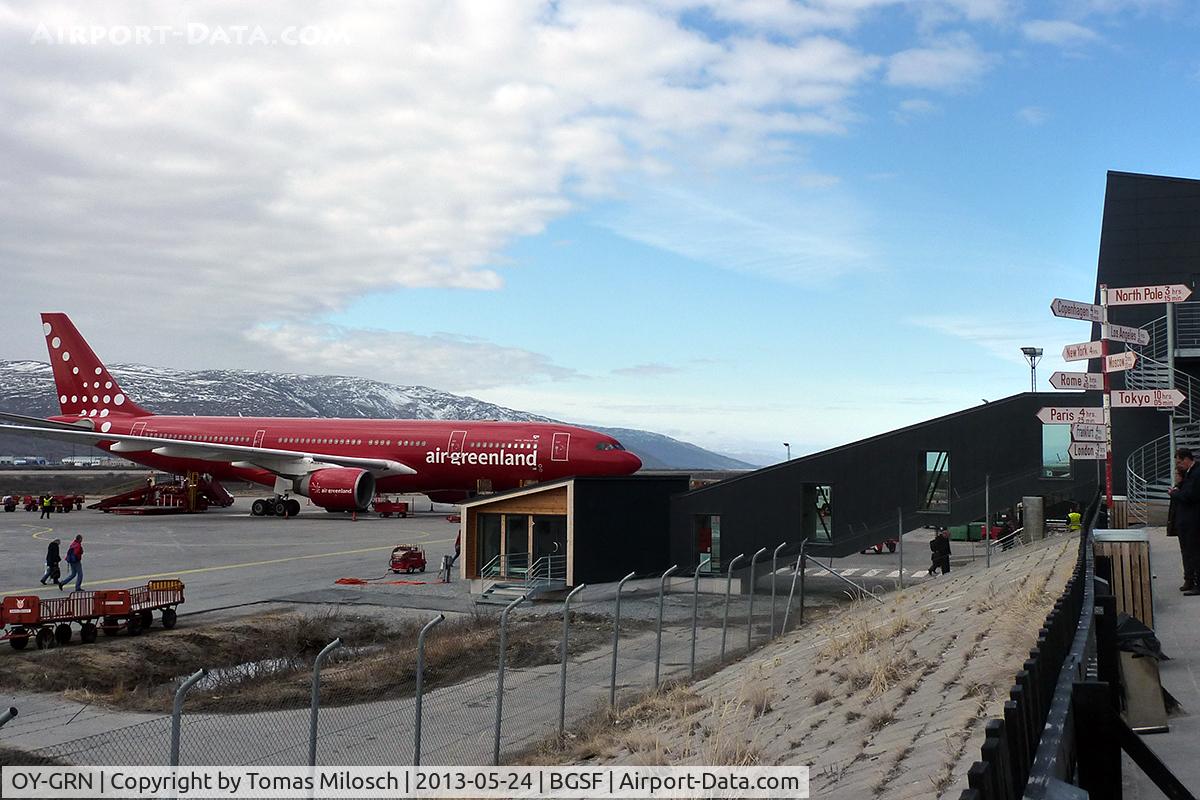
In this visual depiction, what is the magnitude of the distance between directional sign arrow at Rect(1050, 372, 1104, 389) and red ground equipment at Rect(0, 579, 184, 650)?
18520mm

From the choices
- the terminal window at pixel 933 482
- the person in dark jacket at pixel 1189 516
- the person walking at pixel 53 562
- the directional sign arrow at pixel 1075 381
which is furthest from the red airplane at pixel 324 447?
the person in dark jacket at pixel 1189 516

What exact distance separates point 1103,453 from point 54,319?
63569 millimetres

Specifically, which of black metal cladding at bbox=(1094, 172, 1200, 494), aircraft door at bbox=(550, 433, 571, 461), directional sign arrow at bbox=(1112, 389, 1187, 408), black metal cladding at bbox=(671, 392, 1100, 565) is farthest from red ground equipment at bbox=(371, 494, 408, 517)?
directional sign arrow at bbox=(1112, 389, 1187, 408)

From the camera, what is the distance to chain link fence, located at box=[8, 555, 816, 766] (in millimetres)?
11773

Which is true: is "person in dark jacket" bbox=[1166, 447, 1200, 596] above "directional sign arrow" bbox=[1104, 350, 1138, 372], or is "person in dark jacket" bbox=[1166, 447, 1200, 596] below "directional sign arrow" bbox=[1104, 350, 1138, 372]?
below

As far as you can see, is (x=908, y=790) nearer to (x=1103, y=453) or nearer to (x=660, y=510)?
(x=1103, y=453)

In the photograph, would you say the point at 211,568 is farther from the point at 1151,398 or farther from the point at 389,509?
the point at 1151,398

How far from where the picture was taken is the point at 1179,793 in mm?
4594

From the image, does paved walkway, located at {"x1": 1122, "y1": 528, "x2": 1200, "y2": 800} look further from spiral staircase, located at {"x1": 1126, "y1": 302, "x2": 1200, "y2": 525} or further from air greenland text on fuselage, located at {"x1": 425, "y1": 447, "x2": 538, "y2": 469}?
air greenland text on fuselage, located at {"x1": 425, "y1": 447, "x2": 538, "y2": 469}

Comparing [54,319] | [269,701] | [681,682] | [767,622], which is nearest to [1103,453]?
[681,682]

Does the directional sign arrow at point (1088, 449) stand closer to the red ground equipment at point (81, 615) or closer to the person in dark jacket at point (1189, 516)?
the person in dark jacket at point (1189, 516)

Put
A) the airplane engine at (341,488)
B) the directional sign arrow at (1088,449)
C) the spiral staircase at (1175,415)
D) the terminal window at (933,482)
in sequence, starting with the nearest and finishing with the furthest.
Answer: the directional sign arrow at (1088,449) < the spiral staircase at (1175,415) < the terminal window at (933,482) < the airplane engine at (341,488)

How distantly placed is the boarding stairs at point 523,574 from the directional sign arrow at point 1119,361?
54.5 ft

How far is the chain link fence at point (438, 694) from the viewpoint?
11773 mm
